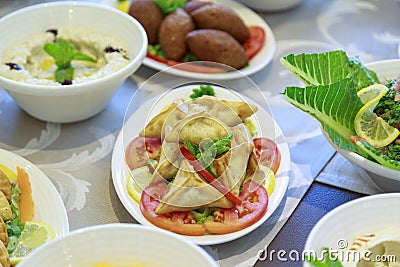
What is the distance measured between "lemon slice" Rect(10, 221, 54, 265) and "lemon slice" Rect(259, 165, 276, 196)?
0.51 meters

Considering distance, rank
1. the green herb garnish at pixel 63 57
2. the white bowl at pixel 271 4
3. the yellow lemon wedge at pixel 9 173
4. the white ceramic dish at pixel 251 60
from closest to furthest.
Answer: the yellow lemon wedge at pixel 9 173, the green herb garnish at pixel 63 57, the white ceramic dish at pixel 251 60, the white bowl at pixel 271 4

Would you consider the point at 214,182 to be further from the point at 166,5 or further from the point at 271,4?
the point at 271,4

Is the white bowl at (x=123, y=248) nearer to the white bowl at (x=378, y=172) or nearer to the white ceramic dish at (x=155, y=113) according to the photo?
the white ceramic dish at (x=155, y=113)

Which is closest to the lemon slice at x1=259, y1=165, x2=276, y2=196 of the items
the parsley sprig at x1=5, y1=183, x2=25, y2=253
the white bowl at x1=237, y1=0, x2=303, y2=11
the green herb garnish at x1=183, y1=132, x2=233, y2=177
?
the green herb garnish at x1=183, y1=132, x2=233, y2=177

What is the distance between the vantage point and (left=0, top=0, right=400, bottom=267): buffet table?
137 centimetres

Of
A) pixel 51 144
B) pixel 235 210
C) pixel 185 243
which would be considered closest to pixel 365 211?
pixel 235 210

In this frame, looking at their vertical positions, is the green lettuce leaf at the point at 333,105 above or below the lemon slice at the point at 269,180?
above

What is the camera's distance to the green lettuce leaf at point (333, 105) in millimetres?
1369

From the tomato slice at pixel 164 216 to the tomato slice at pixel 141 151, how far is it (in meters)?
0.09

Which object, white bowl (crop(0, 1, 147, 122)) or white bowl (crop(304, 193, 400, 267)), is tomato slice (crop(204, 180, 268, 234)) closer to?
white bowl (crop(304, 193, 400, 267))

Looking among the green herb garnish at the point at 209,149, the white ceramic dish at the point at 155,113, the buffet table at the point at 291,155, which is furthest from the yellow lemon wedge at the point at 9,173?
the green herb garnish at the point at 209,149

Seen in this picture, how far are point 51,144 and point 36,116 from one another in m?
0.10

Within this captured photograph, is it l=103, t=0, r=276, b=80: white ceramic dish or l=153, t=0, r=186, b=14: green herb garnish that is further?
l=153, t=0, r=186, b=14: green herb garnish

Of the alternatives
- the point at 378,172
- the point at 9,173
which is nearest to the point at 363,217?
the point at 378,172
